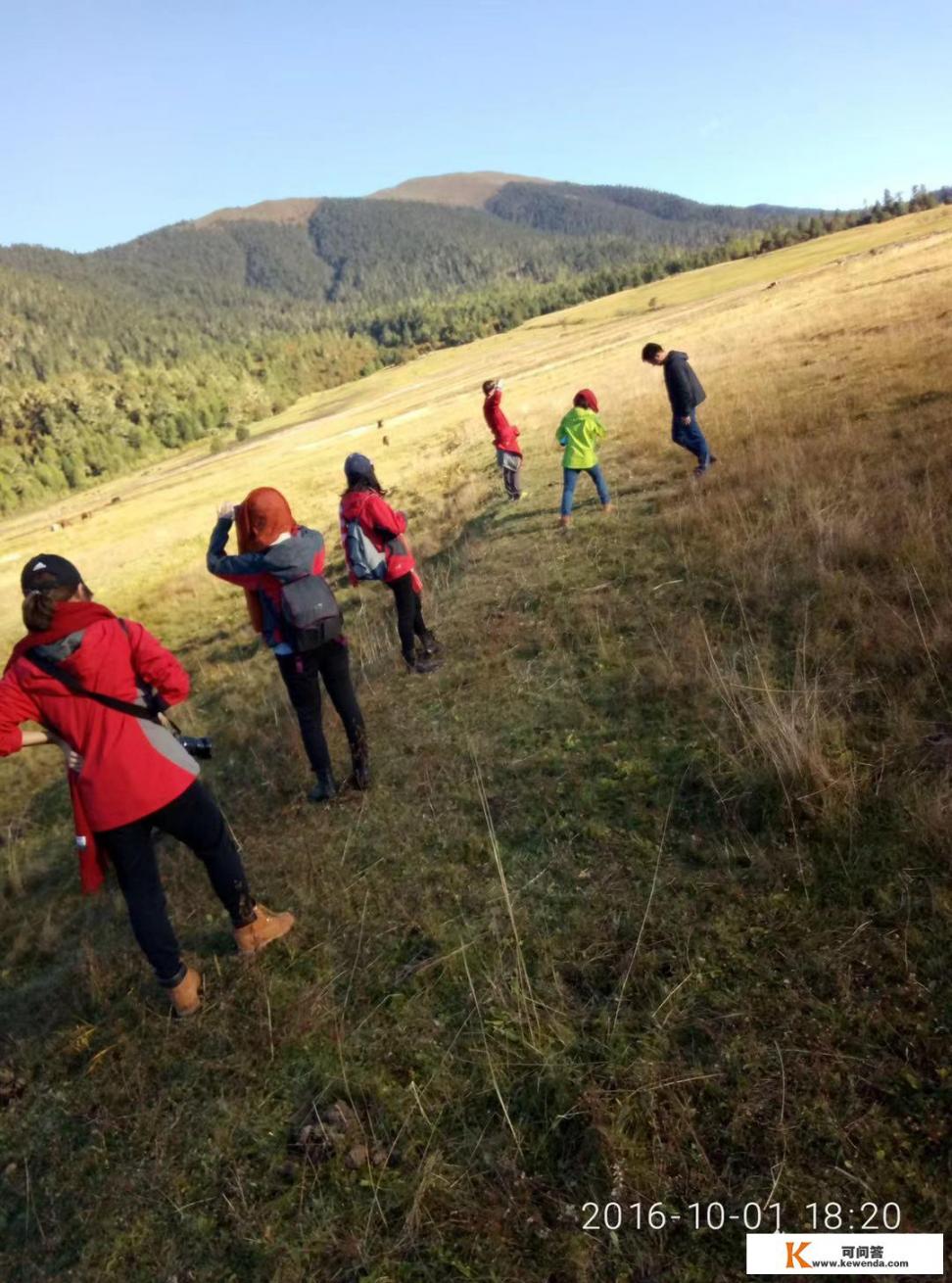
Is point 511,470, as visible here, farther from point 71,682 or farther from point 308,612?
point 71,682

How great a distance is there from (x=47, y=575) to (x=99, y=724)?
30.8 inches

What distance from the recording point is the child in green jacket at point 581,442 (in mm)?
10523

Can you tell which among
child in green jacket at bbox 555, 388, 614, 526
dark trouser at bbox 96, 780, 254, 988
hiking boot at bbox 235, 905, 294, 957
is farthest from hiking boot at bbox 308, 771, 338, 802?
child in green jacket at bbox 555, 388, 614, 526

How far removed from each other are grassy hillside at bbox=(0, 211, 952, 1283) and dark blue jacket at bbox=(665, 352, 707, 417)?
10.4 ft

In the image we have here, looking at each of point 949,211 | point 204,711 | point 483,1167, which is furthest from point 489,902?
point 949,211

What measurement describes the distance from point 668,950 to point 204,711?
925 centimetres

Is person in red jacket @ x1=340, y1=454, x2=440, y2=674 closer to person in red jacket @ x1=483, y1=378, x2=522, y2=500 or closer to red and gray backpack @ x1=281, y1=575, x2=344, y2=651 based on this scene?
red and gray backpack @ x1=281, y1=575, x2=344, y2=651

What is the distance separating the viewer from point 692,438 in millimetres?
10797

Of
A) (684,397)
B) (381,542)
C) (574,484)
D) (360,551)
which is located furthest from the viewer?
(574,484)

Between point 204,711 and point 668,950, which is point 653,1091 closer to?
point 668,950

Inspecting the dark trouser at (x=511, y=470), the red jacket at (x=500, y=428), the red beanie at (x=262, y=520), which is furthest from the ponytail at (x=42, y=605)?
the dark trouser at (x=511, y=470)

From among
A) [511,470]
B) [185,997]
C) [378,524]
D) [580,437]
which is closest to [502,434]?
[511,470]

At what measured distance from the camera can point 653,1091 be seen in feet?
8.95

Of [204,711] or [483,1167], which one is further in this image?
[204,711]
